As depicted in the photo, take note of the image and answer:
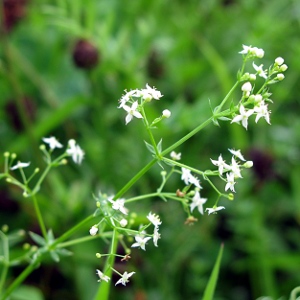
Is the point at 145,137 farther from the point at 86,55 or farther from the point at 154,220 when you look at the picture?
the point at 154,220

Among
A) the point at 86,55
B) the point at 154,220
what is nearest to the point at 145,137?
the point at 86,55

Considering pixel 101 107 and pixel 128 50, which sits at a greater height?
pixel 128 50

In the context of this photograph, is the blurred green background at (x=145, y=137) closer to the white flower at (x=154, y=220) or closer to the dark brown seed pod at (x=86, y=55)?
the dark brown seed pod at (x=86, y=55)

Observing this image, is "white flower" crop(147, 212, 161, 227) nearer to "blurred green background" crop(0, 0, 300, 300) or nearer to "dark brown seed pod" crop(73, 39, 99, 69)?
"blurred green background" crop(0, 0, 300, 300)

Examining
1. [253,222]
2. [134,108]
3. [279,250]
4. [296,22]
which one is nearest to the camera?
[134,108]

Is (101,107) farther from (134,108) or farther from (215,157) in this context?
(134,108)

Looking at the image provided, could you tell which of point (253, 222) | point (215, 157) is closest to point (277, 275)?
point (253, 222)

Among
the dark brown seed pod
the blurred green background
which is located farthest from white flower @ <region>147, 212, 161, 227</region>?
the dark brown seed pod
